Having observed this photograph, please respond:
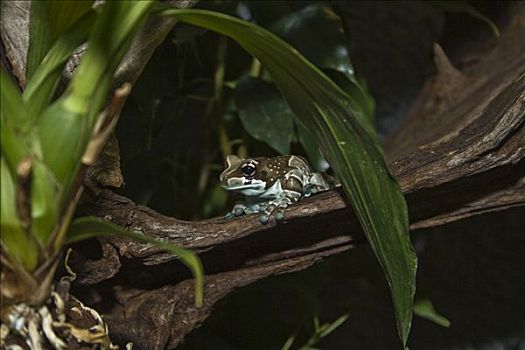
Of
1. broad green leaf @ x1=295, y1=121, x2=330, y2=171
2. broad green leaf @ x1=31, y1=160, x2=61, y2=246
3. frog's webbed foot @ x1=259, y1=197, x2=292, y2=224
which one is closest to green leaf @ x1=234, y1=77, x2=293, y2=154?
broad green leaf @ x1=295, y1=121, x2=330, y2=171

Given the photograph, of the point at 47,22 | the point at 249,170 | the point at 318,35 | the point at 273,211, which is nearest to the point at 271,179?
the point at 249,170

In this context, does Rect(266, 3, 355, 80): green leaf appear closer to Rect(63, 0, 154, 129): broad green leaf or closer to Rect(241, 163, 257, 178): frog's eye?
Rect(241, 163, 257, 178): frog's eye

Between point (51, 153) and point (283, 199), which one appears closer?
point (51, 153)

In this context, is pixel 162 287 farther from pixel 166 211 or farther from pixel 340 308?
pixel 340 308

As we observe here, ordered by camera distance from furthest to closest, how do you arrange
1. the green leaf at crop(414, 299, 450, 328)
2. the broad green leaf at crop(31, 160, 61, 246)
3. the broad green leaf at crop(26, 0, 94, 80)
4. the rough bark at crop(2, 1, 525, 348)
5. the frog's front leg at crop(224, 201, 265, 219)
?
the green leaf at crop(414, 299, 450, 328)
the frog's front leg at crop(224, 201, 265, 219)
the rough bark at crop(2, 1, 525, 348)
the broad green leaf at crop(26, 0, 94, 80)
the broad green leaf at crop(31, 160, 61, 246)

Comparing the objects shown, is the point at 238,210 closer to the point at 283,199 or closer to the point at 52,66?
the point at 283,199
